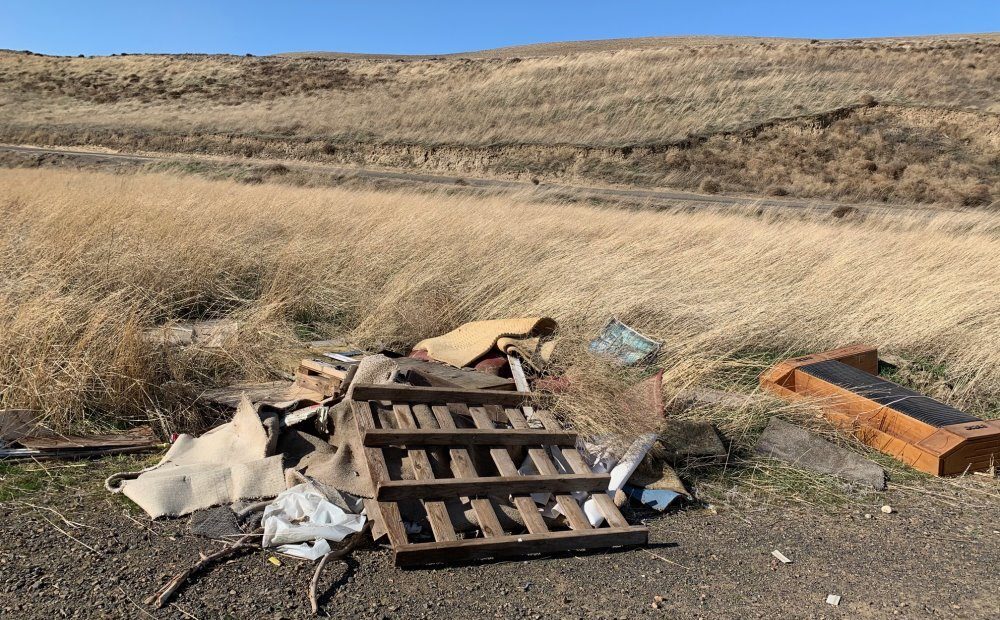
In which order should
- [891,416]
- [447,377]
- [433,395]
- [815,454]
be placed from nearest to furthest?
[433,395] → [815,454] → [447,377] → [891,416]

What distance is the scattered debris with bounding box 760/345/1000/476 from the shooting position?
432 centimetres

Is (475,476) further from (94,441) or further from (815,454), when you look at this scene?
(815,454)

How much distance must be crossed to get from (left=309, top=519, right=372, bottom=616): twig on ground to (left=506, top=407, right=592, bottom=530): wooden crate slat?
3.06 ft

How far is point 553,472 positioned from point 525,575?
77 centimetres

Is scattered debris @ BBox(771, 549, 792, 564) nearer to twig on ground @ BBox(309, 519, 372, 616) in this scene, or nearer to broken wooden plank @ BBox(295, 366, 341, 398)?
twig on ground @ BBox(309, 519, 372, 616)

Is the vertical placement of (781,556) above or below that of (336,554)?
below

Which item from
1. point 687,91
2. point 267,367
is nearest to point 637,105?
point 687,91

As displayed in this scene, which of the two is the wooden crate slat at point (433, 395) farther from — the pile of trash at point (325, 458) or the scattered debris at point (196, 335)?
the scattered debris at point (196, 335)

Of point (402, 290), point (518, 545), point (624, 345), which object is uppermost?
point (402, 290)

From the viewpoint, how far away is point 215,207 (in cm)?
998

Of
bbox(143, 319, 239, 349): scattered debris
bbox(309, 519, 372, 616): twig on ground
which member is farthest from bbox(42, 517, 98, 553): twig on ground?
bbox(143, 319, 239, 349): scattered debris

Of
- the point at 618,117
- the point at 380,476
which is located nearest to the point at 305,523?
the point at 380,476

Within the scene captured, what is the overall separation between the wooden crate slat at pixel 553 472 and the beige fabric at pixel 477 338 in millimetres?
887

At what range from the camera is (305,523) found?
9.97 ft
